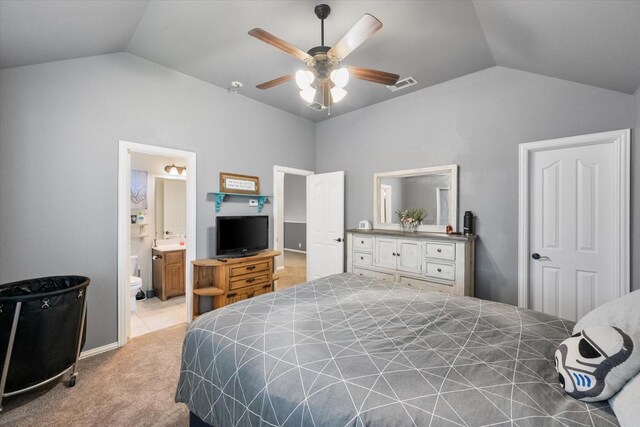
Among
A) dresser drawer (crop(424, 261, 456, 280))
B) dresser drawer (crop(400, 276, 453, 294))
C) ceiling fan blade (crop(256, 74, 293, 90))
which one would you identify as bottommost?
dresser drawer (crop(400, 276, 453, 294))

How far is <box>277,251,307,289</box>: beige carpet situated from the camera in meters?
5.38

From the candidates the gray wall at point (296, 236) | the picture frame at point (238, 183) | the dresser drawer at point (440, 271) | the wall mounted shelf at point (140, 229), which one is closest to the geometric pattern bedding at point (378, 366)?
the dresser drawer at point (440, 271)

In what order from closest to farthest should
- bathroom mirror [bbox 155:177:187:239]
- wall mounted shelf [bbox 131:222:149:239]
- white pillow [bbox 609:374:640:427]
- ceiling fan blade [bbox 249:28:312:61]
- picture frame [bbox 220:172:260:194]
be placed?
white pillow [bbox 609:374:640:427] < ceiling fan blade [bbox 249:28:312:61] < picture frame [bbox 220:172:260:194] < wall mounted shelf [bbox 131:222:149:239] < bathroom mirror [bbox 155:177:187:239]

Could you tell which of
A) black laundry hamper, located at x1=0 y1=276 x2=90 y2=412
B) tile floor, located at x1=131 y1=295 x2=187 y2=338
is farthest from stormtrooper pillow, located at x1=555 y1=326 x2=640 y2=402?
tile floor, located at x1=131 y1=295 x2=187 y2=338

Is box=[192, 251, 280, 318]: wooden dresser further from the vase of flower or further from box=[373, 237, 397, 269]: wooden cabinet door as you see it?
the vase of flower

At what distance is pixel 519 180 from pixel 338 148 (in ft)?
8.35

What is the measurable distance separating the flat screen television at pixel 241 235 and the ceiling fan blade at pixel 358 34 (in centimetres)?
228

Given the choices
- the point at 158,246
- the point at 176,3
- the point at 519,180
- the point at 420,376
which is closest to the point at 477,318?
the point at 420,376

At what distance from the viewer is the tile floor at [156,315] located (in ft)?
10.5

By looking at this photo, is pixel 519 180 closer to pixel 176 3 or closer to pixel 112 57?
pixel 176 3

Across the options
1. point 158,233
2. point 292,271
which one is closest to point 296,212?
point 292,271

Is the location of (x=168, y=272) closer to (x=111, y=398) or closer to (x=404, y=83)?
(x=111, y=398)

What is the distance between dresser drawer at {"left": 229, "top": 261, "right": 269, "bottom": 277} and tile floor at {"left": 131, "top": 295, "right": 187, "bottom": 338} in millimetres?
902

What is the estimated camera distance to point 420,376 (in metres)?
→ 1.03
